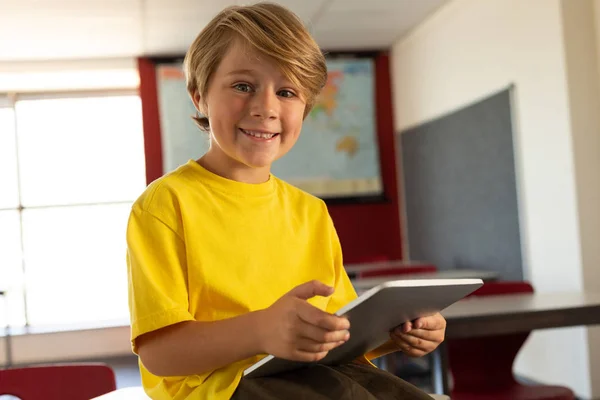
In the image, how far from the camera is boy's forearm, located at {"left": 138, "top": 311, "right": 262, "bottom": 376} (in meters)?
1.04

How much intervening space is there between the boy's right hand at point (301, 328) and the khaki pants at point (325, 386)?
0.08 m

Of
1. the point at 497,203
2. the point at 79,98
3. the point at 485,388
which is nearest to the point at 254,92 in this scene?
the point at 485,388

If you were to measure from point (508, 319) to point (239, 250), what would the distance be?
139 cm

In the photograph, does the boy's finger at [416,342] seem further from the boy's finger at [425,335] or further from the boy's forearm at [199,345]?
the boy's forearm at [199,345]

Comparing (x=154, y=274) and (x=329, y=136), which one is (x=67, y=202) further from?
(x=154, y=274)

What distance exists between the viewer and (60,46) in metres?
6.68

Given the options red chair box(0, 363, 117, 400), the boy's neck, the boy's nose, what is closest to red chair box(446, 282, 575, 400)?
red chair box(0, 363, 117, 400)

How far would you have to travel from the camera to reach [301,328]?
956 mm

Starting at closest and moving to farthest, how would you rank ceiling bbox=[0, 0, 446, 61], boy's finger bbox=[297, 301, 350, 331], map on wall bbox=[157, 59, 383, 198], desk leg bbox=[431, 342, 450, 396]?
boy's finger bbox=[297, 301, 350, 331] → desk leg bbox=[431, 342, 450, 396] → ceiling bbox=[0, 0, 446, 61] → map on wall bbox=[157, 59, 383, 198]

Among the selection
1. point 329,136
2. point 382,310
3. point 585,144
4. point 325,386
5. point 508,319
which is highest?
point 329,136

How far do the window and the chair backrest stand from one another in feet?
18.4

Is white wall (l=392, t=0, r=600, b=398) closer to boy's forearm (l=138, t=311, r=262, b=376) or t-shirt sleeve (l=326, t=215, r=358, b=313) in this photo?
t-shirt sleeve (l=326, t=215, r=358, b=313)

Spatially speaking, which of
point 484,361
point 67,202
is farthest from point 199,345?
point 67,202

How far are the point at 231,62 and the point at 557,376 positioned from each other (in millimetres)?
4150
